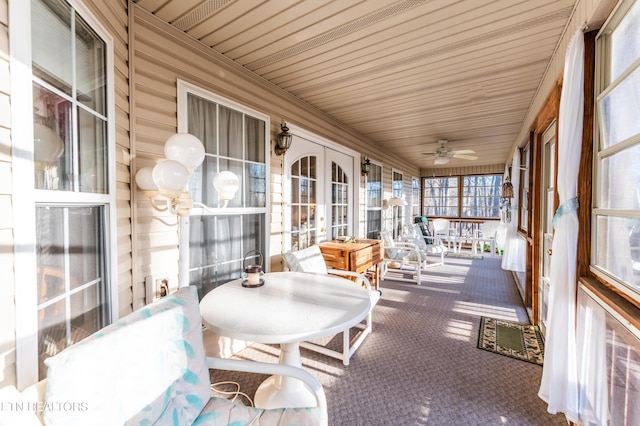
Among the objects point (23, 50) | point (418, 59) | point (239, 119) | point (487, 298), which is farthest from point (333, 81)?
point (487, 298)

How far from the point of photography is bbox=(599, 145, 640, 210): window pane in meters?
1.19

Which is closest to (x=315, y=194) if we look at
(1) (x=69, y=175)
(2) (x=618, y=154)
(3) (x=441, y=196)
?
(1) (x=69, y=175)

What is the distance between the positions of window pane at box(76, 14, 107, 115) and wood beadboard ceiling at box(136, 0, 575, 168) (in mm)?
545

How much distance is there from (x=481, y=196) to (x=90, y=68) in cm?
908

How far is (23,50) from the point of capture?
0.95 meters

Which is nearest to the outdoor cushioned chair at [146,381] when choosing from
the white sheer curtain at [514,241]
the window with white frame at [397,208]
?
the white sheer curtain at [514,241]

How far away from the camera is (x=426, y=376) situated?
81.2 inches

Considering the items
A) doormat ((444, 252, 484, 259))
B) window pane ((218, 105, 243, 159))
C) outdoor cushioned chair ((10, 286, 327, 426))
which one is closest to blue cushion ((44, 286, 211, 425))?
outdoor cushioned chair ((10, 286, 327, 426))

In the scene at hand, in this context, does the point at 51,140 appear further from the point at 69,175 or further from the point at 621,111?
the point at 621,111

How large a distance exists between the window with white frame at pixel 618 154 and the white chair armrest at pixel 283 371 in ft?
4.47

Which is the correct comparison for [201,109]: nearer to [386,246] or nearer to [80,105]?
[80,105]

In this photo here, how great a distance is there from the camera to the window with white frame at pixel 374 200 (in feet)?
16.8

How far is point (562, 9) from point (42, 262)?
3.07m

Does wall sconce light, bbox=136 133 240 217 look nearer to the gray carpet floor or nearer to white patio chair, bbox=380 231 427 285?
the gray carpet floor
